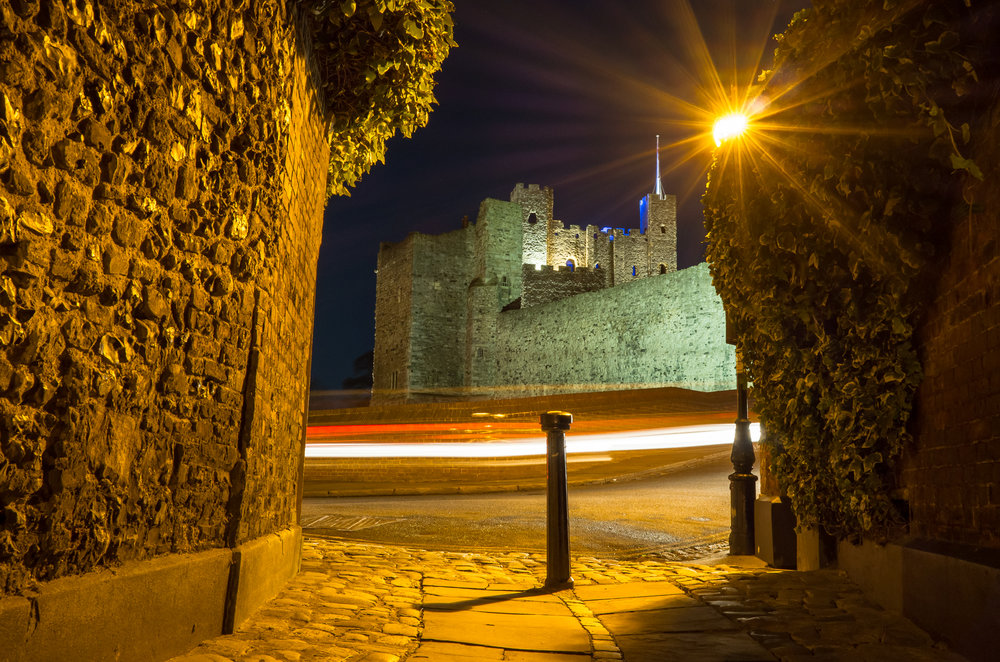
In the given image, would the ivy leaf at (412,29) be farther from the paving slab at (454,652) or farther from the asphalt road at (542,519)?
the asphalt road at (542,519)

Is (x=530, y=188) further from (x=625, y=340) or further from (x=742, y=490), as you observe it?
(x=742, y=490)

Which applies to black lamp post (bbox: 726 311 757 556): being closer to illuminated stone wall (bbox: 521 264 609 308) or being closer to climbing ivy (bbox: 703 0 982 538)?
climbing ivy (bbox: 703 0 982 538)

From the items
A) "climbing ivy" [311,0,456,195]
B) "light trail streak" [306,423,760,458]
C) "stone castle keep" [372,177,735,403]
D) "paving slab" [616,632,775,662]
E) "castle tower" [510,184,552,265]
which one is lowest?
"paving slab" [616,632,775,662]

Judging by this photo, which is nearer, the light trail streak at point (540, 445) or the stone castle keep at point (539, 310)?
the light trail streak at point (540, 445)

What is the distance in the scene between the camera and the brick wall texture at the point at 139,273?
7.14 ft

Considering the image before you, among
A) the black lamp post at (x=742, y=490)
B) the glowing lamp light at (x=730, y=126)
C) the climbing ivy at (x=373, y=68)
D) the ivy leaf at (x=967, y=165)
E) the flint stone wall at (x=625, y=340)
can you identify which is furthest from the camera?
the flint stone wall at (x=625, y=340)

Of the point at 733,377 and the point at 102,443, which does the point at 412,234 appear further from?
the point at 102,443

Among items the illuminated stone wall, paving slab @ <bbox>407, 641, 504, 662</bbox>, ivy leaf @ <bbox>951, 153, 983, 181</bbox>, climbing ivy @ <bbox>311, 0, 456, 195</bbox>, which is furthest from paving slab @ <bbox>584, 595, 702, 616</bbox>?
the illuminated stone wall

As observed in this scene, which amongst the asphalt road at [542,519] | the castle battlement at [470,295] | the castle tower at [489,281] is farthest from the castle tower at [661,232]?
the asphalt road at [542,519]

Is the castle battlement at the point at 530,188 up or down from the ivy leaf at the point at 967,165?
up

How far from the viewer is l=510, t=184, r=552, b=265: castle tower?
43.8 meters

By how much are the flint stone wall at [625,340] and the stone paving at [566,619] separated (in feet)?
66.4

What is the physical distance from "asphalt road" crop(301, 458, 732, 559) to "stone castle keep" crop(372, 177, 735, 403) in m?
16.3

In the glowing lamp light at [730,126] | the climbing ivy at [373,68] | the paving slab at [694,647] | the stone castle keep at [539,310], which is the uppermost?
the stone castle keep at [539,310]
